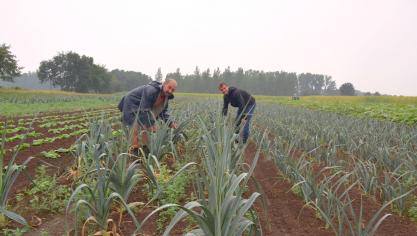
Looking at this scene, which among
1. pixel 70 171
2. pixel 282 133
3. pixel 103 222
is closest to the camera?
pixel 103 222

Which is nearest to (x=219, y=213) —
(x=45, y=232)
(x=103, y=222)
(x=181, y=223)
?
(x=103, y=222)

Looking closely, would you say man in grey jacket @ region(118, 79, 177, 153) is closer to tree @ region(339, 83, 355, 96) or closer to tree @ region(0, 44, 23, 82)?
tree @ region(0, 44, 23, 82)

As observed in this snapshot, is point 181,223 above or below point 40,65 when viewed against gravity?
below

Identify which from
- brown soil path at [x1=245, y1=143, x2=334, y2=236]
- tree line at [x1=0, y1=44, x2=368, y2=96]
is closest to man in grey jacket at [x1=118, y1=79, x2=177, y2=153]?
brown soil path at [x1=245, y1=143, x2=334, y2=236]

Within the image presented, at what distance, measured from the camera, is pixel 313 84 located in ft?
357

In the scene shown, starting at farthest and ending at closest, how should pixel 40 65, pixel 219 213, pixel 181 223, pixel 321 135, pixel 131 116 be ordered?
pixel 40 65, pixel 321 135, pixel 131 116, pixel 181 223, pixel 219 213

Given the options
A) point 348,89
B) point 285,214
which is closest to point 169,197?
point 285,214

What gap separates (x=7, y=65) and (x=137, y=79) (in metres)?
49.2

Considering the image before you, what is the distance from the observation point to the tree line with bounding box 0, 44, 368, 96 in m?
63.4

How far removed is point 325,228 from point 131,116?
338cm

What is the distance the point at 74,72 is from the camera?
63875mm

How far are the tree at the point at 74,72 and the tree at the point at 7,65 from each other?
850 inches

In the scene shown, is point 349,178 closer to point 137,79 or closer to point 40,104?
point 40,104

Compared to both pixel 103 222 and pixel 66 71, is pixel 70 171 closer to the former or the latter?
pixel 103 222
